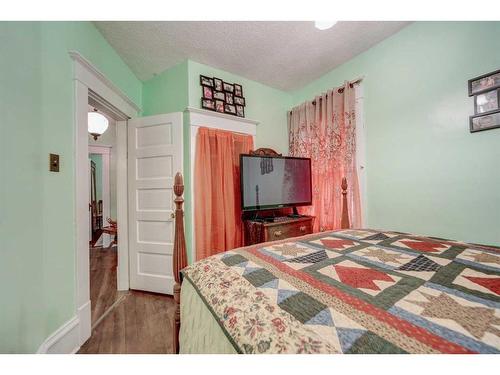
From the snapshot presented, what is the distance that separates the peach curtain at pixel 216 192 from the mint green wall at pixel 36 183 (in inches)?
44.3

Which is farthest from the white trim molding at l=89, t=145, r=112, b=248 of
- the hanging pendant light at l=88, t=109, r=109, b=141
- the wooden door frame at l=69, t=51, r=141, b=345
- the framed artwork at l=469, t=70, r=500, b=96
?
the framed artwork at l=469, t=70, r=500, b=96

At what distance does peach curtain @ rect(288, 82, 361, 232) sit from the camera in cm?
240

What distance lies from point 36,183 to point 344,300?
5.63 ft

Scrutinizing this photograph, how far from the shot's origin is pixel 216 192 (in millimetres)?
2461

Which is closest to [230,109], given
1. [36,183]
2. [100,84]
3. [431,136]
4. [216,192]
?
[216,192]

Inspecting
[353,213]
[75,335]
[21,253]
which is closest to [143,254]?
[75,335]

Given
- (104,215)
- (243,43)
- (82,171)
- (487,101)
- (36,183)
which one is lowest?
(104,215)

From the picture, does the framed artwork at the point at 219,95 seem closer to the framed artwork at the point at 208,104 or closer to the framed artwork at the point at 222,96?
the framed artwork at the point at 222,96

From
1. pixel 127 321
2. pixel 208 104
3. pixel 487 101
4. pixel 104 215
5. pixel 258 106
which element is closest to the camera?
pixel 487 101

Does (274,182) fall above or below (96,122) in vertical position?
below

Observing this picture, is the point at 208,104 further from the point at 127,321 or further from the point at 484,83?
the point at 484,83

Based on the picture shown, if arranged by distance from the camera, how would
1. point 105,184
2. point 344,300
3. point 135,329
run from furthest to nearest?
1. point 105,184
2. point 135,329
3. point 344,300
